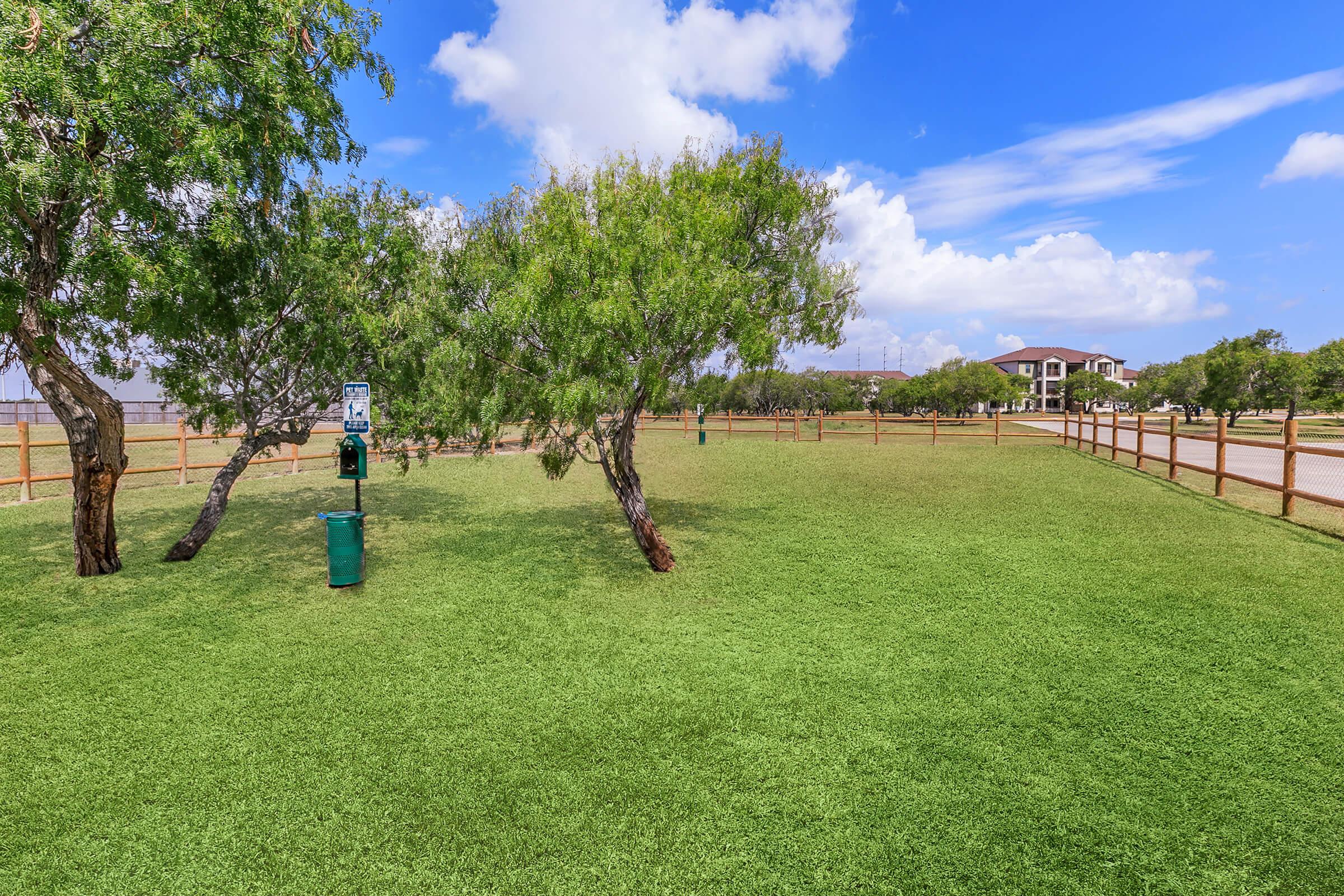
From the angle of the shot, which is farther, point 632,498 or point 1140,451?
point 1140,451

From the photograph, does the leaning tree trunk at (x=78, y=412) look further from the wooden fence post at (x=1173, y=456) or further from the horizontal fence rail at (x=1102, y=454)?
the wooden fence post at (x=1173, y=456)

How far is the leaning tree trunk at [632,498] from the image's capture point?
7.46 meters

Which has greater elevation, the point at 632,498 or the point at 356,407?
the point at 356,407

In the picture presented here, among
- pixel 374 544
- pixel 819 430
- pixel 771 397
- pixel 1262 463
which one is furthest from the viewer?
pixel 771 397

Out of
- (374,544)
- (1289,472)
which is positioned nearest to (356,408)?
(374,544)

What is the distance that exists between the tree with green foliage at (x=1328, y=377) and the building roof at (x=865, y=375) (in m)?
53.0

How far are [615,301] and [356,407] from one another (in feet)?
9.78

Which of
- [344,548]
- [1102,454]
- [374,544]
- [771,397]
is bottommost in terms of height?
[374,544]

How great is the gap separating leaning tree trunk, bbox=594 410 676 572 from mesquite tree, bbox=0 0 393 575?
4.52 metres

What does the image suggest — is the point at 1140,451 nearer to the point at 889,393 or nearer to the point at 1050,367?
the point at 889,393

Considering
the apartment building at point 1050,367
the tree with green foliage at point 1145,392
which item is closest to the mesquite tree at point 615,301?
the tree with green foliage at point 1145,392

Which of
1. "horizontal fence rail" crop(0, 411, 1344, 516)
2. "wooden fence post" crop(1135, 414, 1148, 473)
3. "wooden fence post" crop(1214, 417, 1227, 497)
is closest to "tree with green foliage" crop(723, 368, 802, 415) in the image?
"horizontal fence rail" crop(0, 411, 1344, 516)

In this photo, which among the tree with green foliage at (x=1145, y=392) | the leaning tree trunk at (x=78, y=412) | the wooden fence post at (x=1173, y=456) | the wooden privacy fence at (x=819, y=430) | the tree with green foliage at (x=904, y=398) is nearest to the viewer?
the leaning tree trunk at (x=78, y=412)

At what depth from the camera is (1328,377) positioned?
39.4 meters
